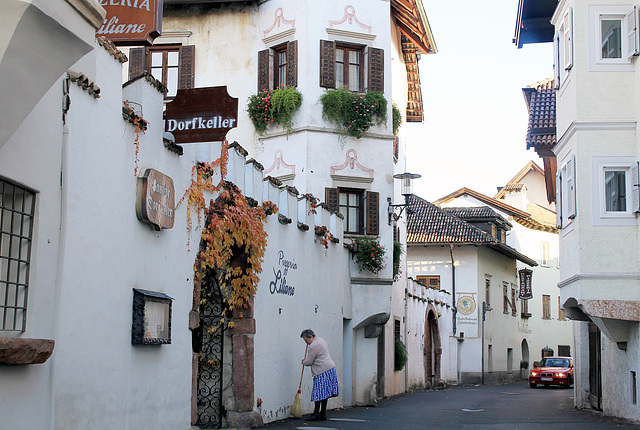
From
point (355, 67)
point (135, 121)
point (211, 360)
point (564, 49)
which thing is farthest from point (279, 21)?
point (135, 121)

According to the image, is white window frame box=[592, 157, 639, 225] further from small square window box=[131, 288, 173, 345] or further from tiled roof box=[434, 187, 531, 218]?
tiled roof box=[434, 187, 531, 218]

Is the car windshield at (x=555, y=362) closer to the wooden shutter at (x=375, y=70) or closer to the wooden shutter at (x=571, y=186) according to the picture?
the wooden shutter at (x=375, y=70)

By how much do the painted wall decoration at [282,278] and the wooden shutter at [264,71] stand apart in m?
6.71

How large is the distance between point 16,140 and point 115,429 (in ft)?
11.8

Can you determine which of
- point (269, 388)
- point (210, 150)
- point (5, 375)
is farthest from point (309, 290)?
point (5, 375)

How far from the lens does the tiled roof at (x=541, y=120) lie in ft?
78.9

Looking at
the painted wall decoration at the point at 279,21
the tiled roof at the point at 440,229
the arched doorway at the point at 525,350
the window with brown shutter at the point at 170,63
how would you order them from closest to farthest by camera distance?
1. the painted wall decoration at the point at 279,21
2. the window with brown shutter at the point at 170,63
3. the tiled roof at the point at 440,229
4. the arched doorway at the point at 525,350

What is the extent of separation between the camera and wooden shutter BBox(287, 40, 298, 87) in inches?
845

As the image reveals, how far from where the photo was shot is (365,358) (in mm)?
22562

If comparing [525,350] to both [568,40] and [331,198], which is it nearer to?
[331,198]

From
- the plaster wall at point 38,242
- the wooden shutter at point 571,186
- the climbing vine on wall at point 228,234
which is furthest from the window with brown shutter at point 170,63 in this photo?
the plaster wall at point 38,242

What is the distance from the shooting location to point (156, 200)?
1055cm

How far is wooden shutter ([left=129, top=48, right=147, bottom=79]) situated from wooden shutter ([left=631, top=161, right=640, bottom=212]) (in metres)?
12.2

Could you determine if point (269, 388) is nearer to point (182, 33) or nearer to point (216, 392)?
point (216, 392)
